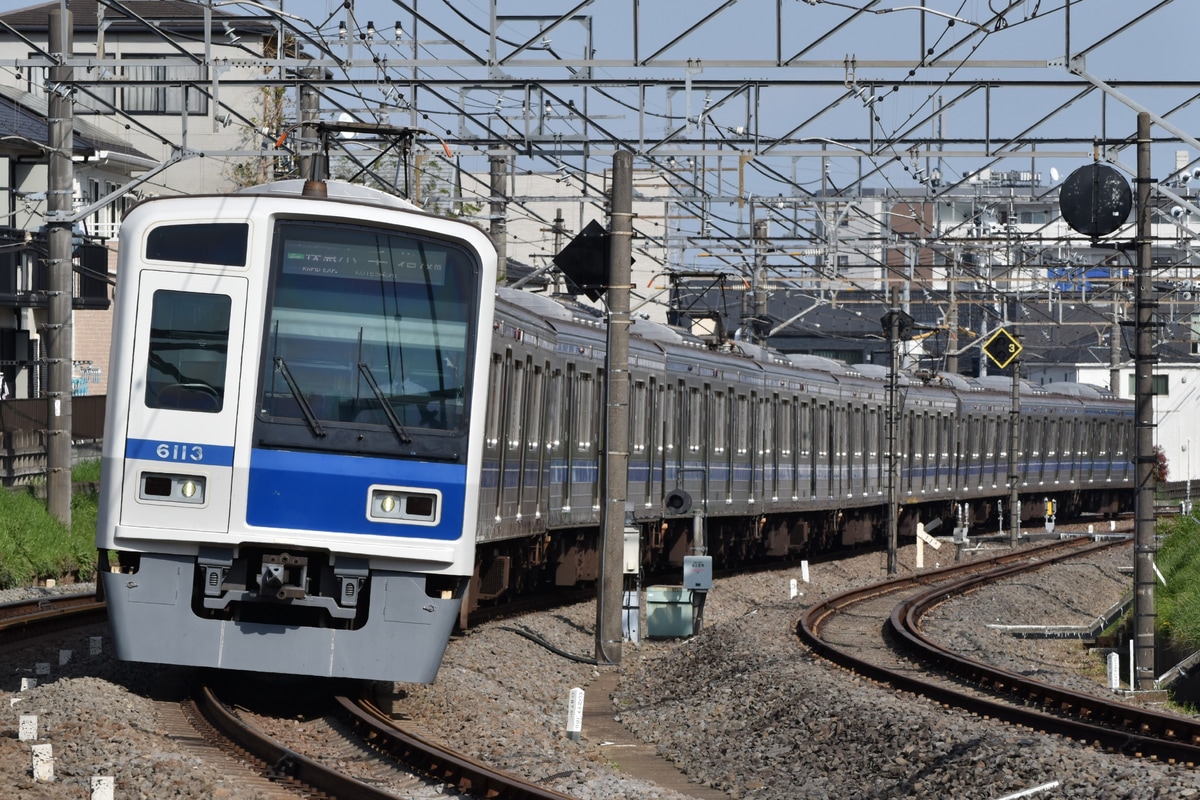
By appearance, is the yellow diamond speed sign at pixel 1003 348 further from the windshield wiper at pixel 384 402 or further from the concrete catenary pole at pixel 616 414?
the windshield wiper at pixel 384 402

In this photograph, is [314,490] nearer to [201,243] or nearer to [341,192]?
[201,243]

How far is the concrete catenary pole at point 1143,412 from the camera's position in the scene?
576 inches

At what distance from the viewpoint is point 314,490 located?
31.0 ft

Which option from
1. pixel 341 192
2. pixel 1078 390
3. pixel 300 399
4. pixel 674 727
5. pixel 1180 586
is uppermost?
pixel 1078 390

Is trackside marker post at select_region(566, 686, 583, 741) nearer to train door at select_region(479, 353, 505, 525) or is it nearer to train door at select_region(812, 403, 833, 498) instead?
train door at select_region(479, 353, 505, 525)

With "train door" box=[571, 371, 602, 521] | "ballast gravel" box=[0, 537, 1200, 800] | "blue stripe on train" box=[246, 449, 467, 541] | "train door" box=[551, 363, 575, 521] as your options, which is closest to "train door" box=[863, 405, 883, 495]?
"train door" box=[571, 371, 602, 521]

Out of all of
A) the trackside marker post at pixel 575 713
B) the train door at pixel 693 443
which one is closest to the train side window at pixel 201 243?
the trackside marker post at pixel 575 713

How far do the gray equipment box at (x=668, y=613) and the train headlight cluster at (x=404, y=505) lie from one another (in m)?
7.83

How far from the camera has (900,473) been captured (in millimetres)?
32375

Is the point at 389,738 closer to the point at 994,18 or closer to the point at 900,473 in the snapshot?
the point at 994,18

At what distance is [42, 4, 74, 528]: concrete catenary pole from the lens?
727 inches

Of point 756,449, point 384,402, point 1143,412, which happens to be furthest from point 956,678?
point 756,449

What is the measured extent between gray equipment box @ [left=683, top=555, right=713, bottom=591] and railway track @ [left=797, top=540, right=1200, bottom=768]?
1.02 metres

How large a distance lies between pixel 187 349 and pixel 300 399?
0.68 meters
